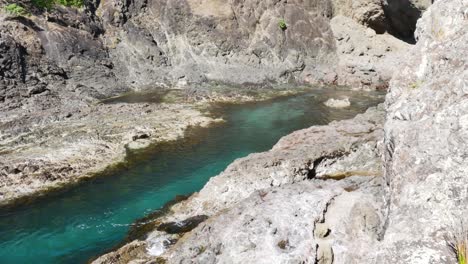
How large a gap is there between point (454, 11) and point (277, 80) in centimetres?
4715

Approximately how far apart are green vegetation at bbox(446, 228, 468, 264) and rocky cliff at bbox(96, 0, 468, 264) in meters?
0.11

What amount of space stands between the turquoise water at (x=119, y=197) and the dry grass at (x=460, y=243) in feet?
44.4

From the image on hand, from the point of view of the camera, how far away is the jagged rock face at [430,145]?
7.68 meters

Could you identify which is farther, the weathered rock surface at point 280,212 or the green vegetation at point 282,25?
the green vegetation at point 282,25

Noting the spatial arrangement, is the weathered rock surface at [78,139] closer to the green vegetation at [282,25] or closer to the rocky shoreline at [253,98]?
the rocky shoreline at [253,98]

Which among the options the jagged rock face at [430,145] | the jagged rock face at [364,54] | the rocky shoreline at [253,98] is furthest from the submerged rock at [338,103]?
the jagged rock face at [430,145]

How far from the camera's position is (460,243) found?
7.09 meters

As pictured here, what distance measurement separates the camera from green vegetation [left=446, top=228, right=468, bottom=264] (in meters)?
6.89

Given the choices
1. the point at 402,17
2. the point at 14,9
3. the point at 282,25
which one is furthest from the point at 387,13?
the point at 14,9

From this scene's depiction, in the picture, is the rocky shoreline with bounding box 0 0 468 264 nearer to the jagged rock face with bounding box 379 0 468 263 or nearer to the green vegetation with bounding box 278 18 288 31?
the jagged rock face with bounding box 379 0 468 263

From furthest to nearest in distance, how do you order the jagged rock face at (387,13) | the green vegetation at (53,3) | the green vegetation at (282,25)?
1. the jagged rock face at (387,13)
2. the green vegetation at (282,25)
3. the green vegetation at (53,3)

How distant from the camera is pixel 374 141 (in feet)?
64.6

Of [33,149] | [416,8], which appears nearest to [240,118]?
[33,149]

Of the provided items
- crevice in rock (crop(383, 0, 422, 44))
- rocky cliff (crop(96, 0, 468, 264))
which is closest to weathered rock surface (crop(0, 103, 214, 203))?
rocky cliff (crop(96, 0, 468, 264))
